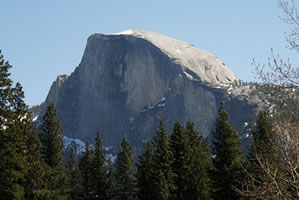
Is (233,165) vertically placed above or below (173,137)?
below

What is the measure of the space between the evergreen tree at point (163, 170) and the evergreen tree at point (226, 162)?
4878 mm

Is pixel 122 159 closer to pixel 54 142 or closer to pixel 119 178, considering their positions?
pixel 119 178

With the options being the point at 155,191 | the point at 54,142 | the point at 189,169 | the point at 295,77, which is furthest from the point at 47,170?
the point at 295,77

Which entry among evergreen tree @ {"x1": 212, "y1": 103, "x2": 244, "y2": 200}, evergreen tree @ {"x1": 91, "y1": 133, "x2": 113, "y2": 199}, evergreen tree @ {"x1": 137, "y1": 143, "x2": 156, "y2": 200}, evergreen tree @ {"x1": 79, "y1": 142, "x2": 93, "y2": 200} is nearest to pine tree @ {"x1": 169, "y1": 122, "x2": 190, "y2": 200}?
evergreen tree @ {"x1": 137, "y1": 143, "x2": 156, "y2": 200}

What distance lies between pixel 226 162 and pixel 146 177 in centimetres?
990

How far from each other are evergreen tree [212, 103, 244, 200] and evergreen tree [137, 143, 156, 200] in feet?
23.0

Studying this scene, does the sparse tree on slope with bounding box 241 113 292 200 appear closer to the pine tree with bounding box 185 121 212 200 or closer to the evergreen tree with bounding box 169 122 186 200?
the pine tree with bounding box 185 121 212 200

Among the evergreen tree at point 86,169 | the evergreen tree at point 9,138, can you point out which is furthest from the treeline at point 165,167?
the evergreen tree at point 9,138

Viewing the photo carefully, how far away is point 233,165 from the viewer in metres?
48.0

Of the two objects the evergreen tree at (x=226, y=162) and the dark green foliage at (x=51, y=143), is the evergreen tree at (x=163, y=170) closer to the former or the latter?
the evergreen tree at (x=226, y=162)

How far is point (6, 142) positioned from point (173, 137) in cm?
2436

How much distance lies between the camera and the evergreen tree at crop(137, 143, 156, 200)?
51031 millimetres

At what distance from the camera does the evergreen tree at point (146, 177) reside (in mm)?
51031

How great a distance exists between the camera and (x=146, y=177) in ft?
176
